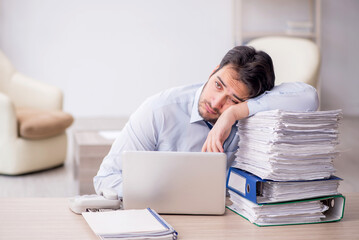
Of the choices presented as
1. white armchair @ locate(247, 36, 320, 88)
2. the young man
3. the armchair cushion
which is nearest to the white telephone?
the young man

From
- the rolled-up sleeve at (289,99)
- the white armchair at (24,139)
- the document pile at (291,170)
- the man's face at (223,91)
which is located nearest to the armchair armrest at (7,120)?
the white armchair at (24,139)

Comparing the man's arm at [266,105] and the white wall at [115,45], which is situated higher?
the man's arm at [266,105]

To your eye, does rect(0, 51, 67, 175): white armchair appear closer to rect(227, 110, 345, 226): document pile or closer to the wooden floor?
the wooden floor

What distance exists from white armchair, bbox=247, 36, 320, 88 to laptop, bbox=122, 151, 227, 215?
6.57 ft

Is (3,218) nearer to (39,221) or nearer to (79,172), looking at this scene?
(39,221)

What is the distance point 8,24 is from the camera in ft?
18.5

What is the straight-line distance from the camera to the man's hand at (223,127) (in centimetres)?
133

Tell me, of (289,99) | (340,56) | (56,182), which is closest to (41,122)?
(56,182)

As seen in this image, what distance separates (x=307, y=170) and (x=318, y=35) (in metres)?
5.08

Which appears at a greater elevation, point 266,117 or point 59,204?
point 266,117

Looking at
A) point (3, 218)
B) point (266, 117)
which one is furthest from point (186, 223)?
point (3, 218)

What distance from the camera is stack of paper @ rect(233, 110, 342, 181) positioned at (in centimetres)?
114

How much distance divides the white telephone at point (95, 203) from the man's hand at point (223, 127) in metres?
0.28

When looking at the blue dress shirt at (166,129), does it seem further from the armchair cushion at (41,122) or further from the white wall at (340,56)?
the white wall at (340,56)
